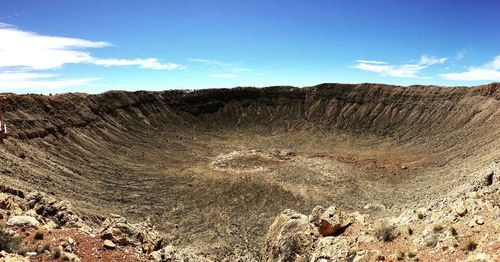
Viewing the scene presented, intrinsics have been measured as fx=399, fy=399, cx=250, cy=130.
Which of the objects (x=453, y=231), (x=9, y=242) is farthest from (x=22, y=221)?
(x=453, y=231)

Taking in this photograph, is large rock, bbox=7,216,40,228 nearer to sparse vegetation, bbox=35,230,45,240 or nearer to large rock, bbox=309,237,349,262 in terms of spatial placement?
sparse vegetation, bbox=35,230,45,240

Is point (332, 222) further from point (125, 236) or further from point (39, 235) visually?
point (39, 235)

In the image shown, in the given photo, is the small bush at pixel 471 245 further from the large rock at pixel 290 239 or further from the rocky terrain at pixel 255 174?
the large rock at pixel 290 239

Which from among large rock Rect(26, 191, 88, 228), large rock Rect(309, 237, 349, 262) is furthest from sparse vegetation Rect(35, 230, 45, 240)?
large rock Rect(309, 237, 349, 262)

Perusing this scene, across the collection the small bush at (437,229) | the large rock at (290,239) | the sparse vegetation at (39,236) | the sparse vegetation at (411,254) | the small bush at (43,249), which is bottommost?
the large rock at (290,239)

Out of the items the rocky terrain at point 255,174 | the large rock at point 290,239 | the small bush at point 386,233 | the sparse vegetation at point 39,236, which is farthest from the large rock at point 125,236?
the small bush at point 386,233

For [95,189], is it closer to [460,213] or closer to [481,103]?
[460,213]

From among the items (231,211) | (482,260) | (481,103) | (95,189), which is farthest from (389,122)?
(482,260)
